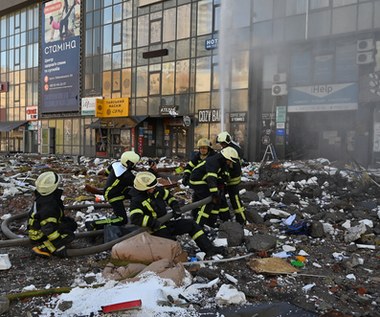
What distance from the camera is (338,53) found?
1583cm

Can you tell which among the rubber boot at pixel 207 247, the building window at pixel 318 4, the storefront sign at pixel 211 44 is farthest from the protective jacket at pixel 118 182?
the storefront sign at pixel 211 44

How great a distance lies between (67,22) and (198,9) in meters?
12.3

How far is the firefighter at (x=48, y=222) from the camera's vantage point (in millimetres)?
4555

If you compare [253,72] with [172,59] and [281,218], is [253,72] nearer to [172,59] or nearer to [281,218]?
[172,59]

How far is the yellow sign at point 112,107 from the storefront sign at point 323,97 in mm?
10673

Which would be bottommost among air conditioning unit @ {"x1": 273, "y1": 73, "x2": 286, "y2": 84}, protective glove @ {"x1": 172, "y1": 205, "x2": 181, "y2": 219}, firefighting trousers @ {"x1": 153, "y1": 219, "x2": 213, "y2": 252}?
firefighting trousers @ {"x1": 153, "y1": 219, "x2": 213, "y2": 252}

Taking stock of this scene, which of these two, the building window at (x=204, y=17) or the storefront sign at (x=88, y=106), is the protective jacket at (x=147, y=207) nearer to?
the building window at (x=204, y=17)

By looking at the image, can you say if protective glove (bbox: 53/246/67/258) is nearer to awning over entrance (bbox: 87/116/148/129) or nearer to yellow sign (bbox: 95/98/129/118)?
awning over entrance (bbox: 87/116/148/129)

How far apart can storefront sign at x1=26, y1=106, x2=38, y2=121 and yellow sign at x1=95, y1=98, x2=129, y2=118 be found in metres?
8.62

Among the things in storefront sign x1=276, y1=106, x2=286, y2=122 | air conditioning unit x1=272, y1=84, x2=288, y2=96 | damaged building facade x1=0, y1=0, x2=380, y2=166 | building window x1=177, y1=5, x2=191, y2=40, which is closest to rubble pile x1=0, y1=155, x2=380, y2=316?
damaged building facade x1=0, y1=0, x2=380, y2=166

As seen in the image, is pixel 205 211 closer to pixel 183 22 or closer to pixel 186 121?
pixel 186 121

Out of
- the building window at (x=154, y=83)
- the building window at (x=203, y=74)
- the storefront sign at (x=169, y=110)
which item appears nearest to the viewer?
the building window at (x=203, y=74)

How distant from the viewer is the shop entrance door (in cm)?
2214

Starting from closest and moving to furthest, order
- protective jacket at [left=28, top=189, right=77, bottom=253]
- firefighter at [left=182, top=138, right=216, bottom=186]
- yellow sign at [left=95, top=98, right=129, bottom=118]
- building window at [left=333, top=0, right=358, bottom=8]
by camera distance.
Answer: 1. protective jacket at [left=28, top=189, right=77, bottom=253]
2. firefighter at [left=182, top=138, right=216, bottom=186]
3. building window at [left=333, top=0, right=358, bottom=8]
4. yellow sign at [left=95, top=98, right=129, bottom=118]
